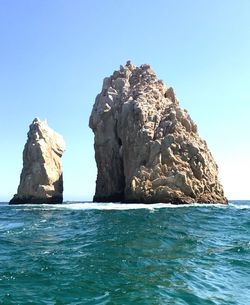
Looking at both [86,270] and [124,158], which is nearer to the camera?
[86,270]

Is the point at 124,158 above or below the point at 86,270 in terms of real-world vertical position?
above

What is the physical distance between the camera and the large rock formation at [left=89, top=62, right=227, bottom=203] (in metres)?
69.9

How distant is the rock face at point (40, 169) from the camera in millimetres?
81188

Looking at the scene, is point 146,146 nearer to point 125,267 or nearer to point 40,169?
point 40,169

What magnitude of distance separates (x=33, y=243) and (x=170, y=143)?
51255 millimetres

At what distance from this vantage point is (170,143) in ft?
239

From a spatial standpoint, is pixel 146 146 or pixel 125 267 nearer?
pixel 125 267

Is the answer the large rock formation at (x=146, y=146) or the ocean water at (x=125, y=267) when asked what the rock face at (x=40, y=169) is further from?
the ocean water at (x=125, y=267)

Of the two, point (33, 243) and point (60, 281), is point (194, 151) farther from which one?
point (60, 281)

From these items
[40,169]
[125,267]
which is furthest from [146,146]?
[125,267]

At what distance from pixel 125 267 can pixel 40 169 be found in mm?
67118

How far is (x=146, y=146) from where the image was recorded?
75188mm

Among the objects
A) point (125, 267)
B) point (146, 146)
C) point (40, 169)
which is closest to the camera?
point (125, 267)

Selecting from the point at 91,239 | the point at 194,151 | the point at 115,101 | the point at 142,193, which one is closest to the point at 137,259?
the point at 91,239
